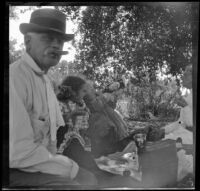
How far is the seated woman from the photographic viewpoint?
445 cm

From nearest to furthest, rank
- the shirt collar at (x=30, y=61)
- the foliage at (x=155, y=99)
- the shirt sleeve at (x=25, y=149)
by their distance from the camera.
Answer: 1. the shirt sleeve at (x=25, y=149)
2. the shirt collar at (x=30, y=61)
3. the foliage at (x=155, y=99)

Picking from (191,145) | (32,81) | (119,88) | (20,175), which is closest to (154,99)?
(119,88)

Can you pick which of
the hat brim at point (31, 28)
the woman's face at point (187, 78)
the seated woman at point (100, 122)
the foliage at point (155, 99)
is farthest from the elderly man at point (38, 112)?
the woman's face at point (187, 78)

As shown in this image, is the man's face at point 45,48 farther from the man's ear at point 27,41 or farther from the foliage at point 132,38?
the foliage at point 132,38

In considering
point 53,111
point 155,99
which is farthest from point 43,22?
point 155,99

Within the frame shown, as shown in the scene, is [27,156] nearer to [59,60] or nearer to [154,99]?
[59,60]

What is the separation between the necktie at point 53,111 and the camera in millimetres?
4398

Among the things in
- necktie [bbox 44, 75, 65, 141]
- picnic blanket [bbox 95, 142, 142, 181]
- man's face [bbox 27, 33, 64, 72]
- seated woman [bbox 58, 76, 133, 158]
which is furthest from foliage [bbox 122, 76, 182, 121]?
man's face [bbox 27, 33, 64, 72]

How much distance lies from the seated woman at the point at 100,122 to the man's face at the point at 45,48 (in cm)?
30

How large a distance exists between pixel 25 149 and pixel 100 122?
959mm

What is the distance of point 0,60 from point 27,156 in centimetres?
121

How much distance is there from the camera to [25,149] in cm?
430

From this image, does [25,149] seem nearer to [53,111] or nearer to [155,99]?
[53,111]

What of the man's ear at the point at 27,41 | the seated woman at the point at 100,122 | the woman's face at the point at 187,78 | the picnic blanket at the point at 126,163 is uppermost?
the man's ear at the point at 27,41
